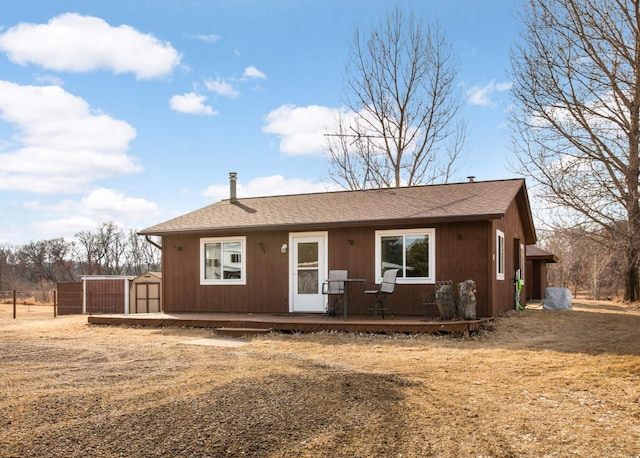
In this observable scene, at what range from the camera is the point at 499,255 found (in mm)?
11719

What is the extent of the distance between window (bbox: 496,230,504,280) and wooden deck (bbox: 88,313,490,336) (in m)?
1.81

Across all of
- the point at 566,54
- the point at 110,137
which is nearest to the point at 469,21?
the point at 566,54

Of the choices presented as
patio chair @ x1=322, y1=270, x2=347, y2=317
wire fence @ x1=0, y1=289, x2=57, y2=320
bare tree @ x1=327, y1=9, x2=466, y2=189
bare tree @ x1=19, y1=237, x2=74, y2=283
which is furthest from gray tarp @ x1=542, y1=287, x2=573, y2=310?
bare tree @ x1=19, y1=237, x2=74, y2=283

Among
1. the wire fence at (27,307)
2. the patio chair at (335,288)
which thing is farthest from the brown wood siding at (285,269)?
the wire fence at (27,307)

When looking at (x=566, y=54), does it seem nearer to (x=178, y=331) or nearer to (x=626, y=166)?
(x=626, y=166)

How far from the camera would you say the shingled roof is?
1070 centimetres

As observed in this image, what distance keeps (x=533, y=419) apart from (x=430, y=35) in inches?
769

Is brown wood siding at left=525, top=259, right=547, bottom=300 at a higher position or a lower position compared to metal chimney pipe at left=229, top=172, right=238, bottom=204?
lower

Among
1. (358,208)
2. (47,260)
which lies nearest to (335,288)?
(358,208)

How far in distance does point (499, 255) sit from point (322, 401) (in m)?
8.04

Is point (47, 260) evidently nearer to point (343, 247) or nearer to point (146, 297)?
point (146, 297)

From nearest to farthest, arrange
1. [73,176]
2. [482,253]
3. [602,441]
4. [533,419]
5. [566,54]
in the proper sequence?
1. [602,441]
2. [533,419]
3. [482,253]
4. [566,54]
5. [73,176]

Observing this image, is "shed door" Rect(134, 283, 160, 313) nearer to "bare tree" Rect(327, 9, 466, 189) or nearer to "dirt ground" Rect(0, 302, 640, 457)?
"bare tree" Rect(327, 9, 466, 189)

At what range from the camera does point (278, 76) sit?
14.9 metres
